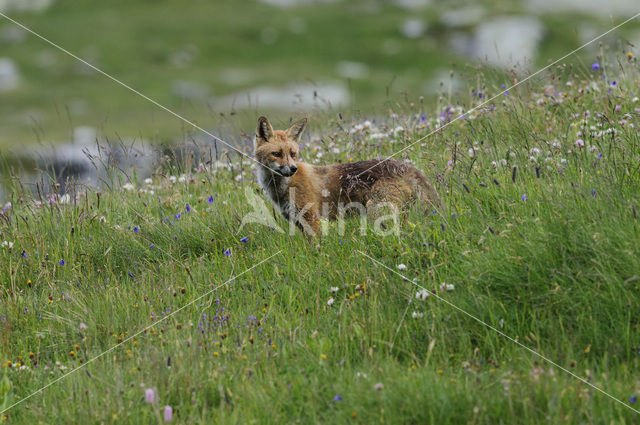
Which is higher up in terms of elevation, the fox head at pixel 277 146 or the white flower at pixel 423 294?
the fox head at pixel 277 146

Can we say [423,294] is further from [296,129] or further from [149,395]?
[296,129]

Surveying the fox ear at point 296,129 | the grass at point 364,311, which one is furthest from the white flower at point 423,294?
the fox ear at point 296,129

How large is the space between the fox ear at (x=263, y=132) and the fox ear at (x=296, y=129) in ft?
0.89

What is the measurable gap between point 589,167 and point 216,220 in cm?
411

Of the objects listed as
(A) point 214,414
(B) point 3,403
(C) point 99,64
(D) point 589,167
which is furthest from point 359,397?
(C) point 99,64

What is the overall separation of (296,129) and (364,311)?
4.18 meters

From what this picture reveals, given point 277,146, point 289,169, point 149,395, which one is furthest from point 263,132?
point 149,395

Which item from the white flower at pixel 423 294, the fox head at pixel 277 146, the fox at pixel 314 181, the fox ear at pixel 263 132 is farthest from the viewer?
the fox ear at pixel 263 132

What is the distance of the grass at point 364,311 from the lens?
172 inches

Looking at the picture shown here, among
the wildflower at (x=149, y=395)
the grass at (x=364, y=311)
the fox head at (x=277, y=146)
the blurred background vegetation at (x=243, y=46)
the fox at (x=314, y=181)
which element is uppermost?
the blurred background vegetation at (x=243, y=46)

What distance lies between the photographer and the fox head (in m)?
8.46

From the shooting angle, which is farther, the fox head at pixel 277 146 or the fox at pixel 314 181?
the fox head at pixel 277 146

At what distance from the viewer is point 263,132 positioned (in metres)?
8.95

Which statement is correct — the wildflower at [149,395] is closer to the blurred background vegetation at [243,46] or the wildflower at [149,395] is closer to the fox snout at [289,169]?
the fox snout at [289,169]
